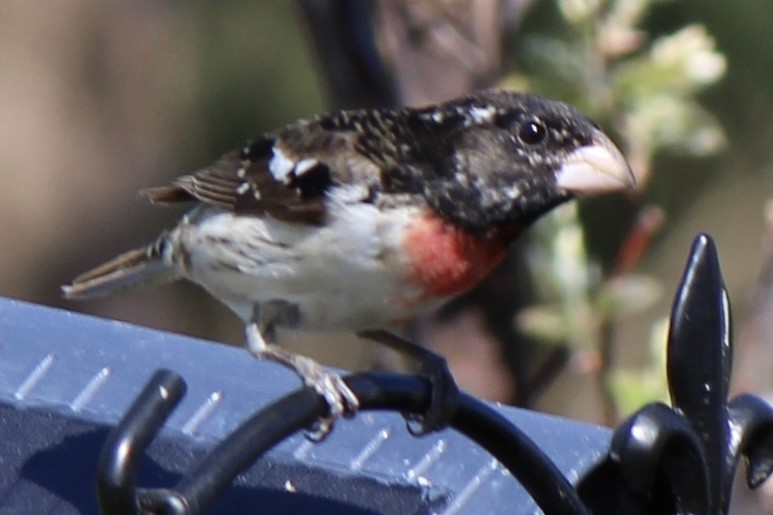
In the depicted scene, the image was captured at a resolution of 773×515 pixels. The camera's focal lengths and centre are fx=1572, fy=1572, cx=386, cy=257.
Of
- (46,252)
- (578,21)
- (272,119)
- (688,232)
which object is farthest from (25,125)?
(578,21)

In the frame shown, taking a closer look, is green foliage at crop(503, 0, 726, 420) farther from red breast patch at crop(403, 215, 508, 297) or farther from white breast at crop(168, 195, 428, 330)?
white breast at crop(168, 195, 428, 330)

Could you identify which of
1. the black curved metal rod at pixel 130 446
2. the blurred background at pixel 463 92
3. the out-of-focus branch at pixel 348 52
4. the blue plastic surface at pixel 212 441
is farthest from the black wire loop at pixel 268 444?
the out-of-focus branch at pixel 348 52

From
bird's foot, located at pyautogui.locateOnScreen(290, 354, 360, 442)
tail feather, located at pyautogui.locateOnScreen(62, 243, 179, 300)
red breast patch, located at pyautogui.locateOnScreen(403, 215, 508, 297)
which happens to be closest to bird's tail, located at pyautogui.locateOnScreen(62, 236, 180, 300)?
tail feather, located at pyautogui.locateOnScreen(62, 243, 179, 300)

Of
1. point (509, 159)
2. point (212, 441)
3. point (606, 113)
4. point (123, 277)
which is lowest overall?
point (123, 277)

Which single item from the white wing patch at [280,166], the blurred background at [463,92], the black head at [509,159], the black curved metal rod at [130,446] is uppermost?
the black curved metal rod at [130,446]

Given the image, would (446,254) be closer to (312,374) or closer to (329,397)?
(312,374)

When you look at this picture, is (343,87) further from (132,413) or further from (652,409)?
(132,413)

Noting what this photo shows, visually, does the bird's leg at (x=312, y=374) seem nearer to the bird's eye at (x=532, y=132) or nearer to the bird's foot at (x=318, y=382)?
the bird's foot at (x=318, y=382)

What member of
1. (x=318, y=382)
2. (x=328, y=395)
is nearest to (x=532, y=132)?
(x=318, y=382)
